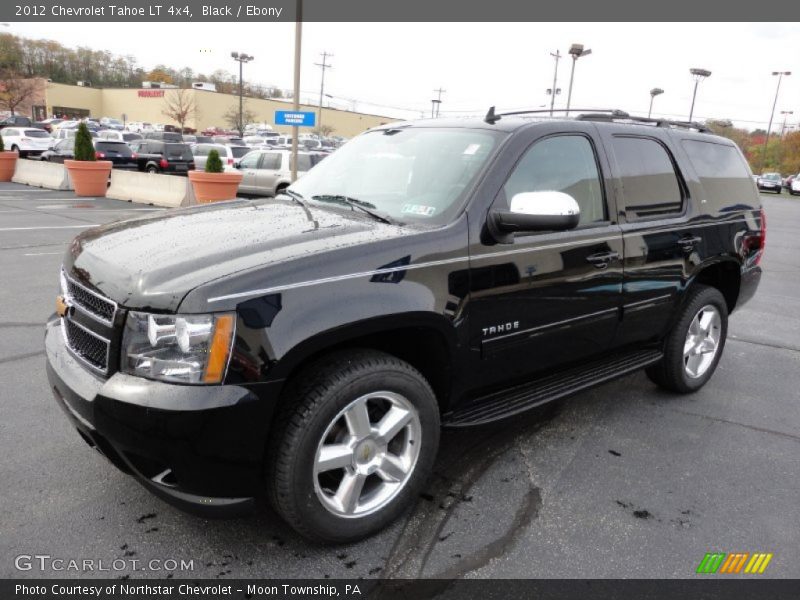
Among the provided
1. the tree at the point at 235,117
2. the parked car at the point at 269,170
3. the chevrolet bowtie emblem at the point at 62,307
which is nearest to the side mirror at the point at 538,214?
the chevrolet bowtie emblem at the point at 62,307

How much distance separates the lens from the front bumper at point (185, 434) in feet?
7.28

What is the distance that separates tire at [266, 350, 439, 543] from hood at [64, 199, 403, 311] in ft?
1.71

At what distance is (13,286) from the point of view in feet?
22.4

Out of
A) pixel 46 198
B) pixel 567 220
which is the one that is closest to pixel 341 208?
pixel 567 220

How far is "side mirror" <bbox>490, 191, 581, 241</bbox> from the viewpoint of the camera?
2.89 metres

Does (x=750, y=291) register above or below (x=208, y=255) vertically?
below

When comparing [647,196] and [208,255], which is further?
[647,196]

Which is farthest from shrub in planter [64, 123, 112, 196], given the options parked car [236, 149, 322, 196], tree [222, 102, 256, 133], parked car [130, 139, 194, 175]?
tree [222, 102, 256, 133]

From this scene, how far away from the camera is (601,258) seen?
11.5 ft

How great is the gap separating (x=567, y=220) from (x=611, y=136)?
113 cm

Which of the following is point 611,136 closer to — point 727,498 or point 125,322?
point 727,498

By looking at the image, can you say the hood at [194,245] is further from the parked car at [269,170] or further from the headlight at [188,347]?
the parked car at [269,170]

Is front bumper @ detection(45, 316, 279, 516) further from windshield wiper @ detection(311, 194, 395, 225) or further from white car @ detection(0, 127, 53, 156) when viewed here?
white car @ detection(0, 127, 53, 156)

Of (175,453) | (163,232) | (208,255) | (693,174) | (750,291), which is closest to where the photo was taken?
(175,453)
